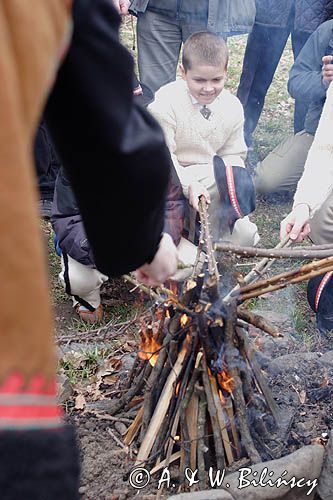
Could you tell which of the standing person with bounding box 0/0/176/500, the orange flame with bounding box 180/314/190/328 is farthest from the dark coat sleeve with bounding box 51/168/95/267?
the standing person with bounding box 0/0/176/500

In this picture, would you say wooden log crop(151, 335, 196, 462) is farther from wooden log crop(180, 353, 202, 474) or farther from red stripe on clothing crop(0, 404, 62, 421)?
red stripe on clothing crop(0, 404, 62, 421)

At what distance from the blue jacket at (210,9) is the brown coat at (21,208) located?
4.06m

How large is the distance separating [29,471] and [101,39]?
656mm

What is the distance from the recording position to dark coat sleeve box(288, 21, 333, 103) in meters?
4.60

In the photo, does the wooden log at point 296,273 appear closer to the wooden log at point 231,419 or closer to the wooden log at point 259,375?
the wooden log at point 259,375

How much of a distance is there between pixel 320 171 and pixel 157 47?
1.96 metres

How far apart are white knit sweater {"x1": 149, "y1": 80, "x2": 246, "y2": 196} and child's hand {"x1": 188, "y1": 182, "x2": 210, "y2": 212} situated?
0.15 meters

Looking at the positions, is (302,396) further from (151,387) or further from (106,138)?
(106,138)

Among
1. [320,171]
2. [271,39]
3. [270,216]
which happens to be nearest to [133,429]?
[320,171]

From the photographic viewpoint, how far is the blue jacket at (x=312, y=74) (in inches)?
181

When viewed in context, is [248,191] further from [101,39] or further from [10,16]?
[10,16]

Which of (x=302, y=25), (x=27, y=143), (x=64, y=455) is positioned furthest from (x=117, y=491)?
(x=302, y=25)

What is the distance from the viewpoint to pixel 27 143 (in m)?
0.81

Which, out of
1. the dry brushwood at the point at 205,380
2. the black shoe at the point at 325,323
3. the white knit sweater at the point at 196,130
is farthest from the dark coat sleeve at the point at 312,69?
the dry brushwood at the point at 205,380
